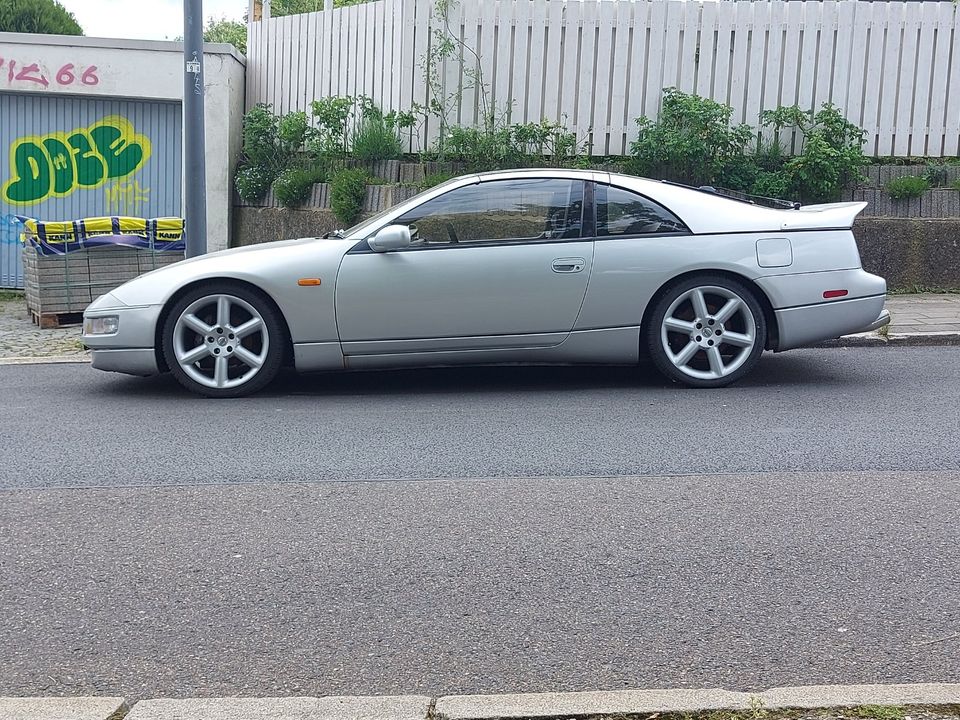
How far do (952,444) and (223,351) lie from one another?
4.26 meters

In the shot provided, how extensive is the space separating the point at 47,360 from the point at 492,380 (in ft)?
11.9

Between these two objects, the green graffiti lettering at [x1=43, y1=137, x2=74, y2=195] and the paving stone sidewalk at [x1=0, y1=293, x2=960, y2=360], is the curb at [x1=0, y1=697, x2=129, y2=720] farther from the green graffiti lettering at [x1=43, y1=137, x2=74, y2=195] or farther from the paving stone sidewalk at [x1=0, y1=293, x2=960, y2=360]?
the green graffiti lettering at [x1=43, y1=137, x2=74, y2=195]

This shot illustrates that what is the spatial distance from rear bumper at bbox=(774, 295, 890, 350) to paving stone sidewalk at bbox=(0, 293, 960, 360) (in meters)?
2.03

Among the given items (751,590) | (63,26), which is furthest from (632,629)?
(63,26)

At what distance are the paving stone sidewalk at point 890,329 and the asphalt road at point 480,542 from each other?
220 cm

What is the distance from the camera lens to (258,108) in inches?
578

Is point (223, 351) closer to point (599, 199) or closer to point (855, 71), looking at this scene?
point (599, 199)

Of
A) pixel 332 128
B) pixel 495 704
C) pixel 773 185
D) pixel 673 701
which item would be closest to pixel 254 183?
pixel 332 128

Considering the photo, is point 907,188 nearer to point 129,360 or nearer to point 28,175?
point 129,360

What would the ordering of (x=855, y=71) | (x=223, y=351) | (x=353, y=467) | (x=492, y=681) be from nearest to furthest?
1. (x=492, y=681)
2. (x=353, y=467)
3. (x=223, y=351)
4. (x=855, y=71)

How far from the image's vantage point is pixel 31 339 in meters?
10.6

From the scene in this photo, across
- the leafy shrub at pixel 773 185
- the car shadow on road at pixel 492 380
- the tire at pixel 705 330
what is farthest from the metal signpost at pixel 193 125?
the leafy shrub at pixel 773 185

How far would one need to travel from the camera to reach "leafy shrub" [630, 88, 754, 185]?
39.6 ft

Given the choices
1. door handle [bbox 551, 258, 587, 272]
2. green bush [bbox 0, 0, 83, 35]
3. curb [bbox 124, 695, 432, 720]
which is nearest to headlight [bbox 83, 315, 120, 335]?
door handle [bbox 551, 258, 587, 272]
